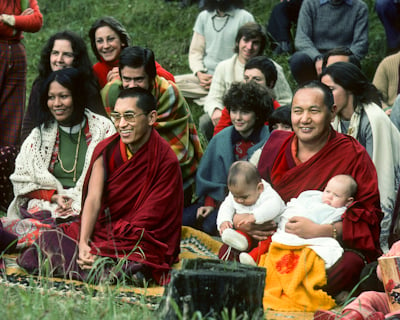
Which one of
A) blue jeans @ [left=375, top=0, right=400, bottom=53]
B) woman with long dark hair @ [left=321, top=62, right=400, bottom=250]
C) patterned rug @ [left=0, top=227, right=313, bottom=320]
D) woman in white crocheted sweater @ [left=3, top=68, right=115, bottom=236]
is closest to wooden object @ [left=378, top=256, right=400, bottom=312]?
patterned rug @ [left=0, top=227, right=313, bottom=320]

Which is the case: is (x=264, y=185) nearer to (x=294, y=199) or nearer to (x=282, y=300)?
(x=294, y=199)

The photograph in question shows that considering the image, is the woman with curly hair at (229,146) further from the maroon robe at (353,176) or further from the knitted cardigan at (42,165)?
the maroon robe at (353,176)

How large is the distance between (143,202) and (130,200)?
3.6 inches

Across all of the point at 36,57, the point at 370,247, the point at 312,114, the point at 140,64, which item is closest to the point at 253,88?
the point at 140,64

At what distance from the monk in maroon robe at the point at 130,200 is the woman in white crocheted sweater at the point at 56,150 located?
0.74 metres

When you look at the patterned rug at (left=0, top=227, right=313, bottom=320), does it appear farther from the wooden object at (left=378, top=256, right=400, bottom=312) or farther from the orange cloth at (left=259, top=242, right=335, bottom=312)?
the wooden object at (left=378, top=256, right=400, bottom=312)

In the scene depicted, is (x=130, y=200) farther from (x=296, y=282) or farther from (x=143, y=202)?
(x=296, y=282)

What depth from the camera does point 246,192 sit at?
18.6 ft

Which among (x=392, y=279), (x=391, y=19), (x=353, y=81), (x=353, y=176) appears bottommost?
(x=392, y=279)

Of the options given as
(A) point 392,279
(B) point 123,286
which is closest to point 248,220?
(B) point 123,286

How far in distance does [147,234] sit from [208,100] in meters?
3.04

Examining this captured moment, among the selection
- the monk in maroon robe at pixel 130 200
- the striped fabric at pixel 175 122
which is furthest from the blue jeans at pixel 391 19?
the monk in maroon robe at pixel 130 200

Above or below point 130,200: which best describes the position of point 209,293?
below

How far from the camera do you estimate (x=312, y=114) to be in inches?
227
